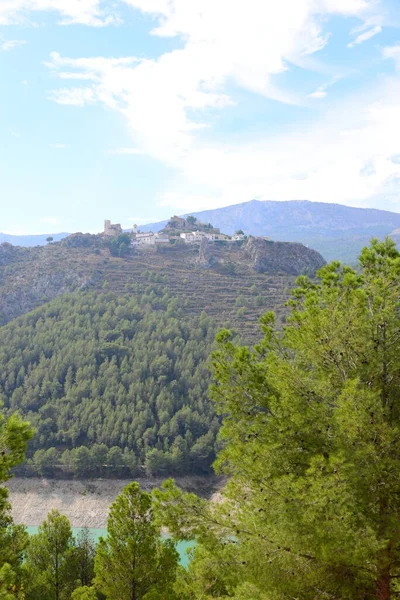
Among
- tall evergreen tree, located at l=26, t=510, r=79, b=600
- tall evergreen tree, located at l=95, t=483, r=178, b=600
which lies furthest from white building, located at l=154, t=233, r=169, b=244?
tall evergreen tree, located at l=95, t=483, r=178, b=600

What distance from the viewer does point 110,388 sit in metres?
50.8

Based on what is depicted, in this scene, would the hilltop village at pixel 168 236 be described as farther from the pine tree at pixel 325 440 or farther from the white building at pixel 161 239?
the pine tree at pixel 325 440

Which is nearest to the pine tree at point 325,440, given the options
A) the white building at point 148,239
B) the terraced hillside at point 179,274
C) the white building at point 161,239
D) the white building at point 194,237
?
the terraced hillside at point 179,274

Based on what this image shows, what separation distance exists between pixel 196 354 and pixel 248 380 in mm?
50628

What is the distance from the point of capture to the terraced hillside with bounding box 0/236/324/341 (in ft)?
239

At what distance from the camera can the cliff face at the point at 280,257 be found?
87.7 m

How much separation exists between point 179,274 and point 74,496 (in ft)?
169

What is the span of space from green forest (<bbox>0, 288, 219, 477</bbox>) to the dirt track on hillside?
4.10 feet

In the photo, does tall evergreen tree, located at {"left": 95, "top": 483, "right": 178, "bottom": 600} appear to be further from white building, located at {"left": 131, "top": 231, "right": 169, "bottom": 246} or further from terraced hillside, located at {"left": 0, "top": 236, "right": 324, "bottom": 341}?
white building, located at {"left": 131, "top": 231, "right": 169, "bottom": 246}

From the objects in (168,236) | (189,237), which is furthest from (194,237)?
(168,236)

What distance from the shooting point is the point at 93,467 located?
4209cm

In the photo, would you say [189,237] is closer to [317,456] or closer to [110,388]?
[110,388]

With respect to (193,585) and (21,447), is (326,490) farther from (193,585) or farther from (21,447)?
(193,585)

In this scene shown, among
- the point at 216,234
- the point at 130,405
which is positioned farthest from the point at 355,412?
the point at 216,234
